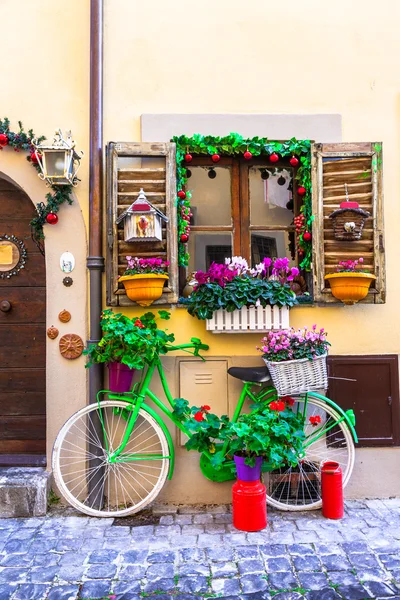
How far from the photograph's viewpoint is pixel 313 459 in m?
4.56

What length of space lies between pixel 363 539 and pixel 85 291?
294 cm

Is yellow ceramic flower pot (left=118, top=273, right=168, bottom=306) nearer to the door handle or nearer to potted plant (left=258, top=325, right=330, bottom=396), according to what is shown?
potted plant (left=258, top=325, right=330, bottom=396)

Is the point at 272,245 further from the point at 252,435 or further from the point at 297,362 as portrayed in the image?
the point at 252,435

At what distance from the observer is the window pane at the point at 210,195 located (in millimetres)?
4734

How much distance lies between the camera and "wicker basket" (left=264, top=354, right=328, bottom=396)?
13.3 feet

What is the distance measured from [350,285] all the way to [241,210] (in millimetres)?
1190

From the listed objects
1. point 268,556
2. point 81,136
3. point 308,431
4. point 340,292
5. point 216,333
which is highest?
point 81,136

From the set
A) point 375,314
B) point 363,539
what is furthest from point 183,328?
point 363,539

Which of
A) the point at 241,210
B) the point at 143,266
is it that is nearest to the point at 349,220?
the point at 241,210

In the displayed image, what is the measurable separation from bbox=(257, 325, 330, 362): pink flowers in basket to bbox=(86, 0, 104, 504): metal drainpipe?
4.82 ft

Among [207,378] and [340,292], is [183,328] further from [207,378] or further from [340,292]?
[340,292]

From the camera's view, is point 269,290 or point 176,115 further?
point 176,115

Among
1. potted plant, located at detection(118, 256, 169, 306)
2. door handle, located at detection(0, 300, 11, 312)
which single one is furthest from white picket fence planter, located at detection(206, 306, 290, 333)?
door handle, located at detection(0, 300, 11, 312)

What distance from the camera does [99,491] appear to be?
435 centimetres
